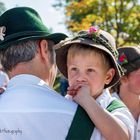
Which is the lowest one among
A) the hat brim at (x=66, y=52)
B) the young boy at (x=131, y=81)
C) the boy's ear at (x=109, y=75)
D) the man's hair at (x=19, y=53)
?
the young boy at (x=131, y=81)

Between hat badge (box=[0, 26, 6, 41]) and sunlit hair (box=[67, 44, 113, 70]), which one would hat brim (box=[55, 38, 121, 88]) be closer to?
sunlit hair (box=[67, 44, 113, 70])

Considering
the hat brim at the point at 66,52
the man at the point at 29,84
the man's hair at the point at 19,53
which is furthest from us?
the hat brim at the point at 66,52

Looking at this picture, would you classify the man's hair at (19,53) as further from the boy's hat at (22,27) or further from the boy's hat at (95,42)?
the boy's hat at (95,42)

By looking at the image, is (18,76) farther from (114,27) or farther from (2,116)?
(114,27)

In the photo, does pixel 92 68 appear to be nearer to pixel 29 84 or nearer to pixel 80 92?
pixel 80 92

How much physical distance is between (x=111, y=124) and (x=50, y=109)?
0.34 metres

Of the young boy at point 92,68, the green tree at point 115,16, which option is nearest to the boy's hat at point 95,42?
the young boy at point 92,68

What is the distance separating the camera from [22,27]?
243 centimetres

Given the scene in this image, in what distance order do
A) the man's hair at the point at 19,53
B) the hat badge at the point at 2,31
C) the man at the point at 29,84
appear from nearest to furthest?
the man at the point at 29,84
the man's hair at the point at 19,53
the hat badge at the point at 2,31

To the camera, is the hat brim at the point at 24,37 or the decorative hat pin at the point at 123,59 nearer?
the hat brim at the point at 24,37

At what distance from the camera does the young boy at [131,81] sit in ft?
13.2

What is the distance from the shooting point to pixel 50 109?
2.21 metres

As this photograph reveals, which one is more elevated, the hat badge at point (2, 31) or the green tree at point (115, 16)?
the hat badge at point (2, 31)

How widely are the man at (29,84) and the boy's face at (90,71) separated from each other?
0.28m
